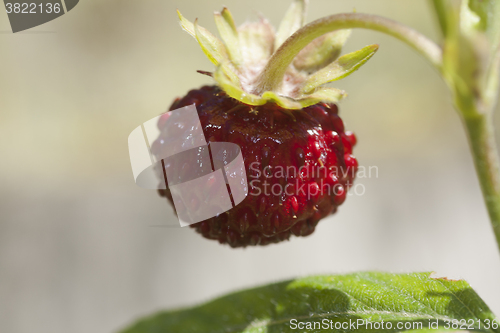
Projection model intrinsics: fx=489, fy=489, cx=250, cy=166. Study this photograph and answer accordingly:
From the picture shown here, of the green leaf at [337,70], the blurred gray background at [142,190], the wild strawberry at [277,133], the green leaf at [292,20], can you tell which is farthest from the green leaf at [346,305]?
the blurred gray background at [142,190]

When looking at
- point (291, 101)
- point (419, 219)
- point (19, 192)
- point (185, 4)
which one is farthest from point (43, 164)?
point (291, 101)

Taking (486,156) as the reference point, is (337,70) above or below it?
above

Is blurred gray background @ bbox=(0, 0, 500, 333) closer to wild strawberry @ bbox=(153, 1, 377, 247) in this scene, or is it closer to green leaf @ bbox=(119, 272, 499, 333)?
green leaf @ bbox=(119, 272, 499, 333)

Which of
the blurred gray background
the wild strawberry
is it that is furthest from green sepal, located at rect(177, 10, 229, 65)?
the blurred gray background

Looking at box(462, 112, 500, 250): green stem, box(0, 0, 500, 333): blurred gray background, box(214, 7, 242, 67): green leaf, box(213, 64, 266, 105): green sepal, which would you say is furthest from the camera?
box(0, 0, 500, 333): blurred gray background

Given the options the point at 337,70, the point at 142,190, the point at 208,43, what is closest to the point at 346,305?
the point at 337,70

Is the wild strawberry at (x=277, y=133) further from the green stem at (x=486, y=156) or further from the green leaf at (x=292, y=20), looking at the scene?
the green stem at (x=486, y=156)

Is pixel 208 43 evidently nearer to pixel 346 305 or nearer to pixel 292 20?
pixel 292 20
